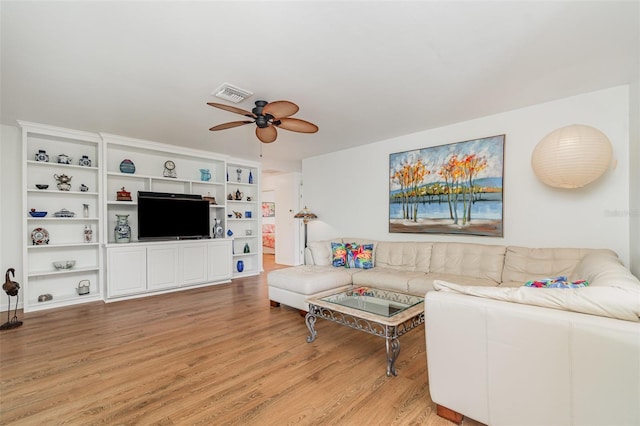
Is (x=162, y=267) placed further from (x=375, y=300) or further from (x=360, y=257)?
(x=375, y=300)

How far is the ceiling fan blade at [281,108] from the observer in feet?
8.08

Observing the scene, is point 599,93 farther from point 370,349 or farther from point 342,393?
point 342,393

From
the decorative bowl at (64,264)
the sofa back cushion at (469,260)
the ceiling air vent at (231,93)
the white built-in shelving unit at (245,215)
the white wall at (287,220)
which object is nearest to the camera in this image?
the ceiling air vent at (231,93)

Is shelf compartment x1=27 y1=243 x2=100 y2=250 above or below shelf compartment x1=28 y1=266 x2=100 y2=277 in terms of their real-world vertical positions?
above

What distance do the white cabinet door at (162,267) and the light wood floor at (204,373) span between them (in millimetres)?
1070

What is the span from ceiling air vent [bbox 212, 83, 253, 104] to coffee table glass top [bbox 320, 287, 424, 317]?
219 cm

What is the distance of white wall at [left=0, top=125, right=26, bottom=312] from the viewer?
3.84 meters

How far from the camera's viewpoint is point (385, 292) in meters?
3.15

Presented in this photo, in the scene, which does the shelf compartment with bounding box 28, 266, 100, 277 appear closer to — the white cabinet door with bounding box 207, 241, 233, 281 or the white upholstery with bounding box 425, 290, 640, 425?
the white cabinet door with bounding box 207, 241, 233, 281

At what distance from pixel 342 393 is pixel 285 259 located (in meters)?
5.61

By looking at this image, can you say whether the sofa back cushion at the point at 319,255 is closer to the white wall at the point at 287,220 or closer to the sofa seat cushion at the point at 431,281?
the sofa seat cushion at the point at 431,281

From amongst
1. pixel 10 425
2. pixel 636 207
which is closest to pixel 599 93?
pixel 636 207

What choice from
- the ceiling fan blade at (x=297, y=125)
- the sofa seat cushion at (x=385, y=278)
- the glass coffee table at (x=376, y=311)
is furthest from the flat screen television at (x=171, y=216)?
the glass coffee table at (x=376, y=311)

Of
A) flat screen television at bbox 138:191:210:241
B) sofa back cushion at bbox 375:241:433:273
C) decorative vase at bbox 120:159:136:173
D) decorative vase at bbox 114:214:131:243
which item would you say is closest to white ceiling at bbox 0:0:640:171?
decorative vase at bbox 120:159:136:173
